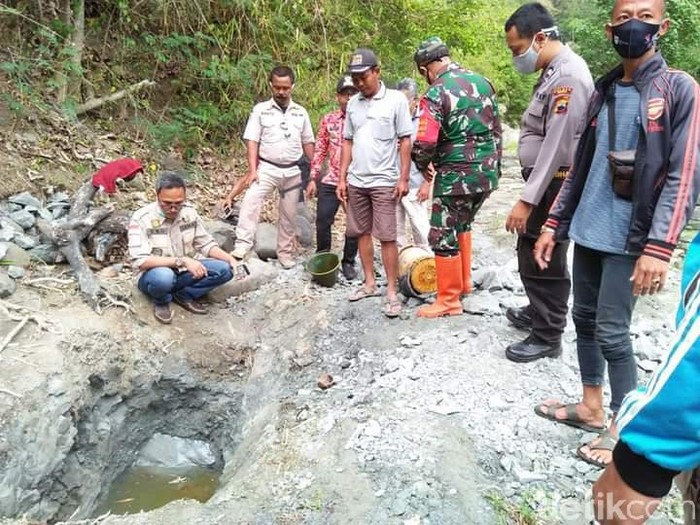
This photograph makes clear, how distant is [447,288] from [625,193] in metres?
1.80

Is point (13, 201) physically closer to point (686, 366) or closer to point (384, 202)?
point (384, 202)

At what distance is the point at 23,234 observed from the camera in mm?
4891

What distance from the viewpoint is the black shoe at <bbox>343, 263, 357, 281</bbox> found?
17.4 feet

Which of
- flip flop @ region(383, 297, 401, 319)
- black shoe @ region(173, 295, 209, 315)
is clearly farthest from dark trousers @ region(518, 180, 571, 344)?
black shoe @ region(173, 295, 209, 315)

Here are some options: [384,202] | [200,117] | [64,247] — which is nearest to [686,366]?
[384,202]

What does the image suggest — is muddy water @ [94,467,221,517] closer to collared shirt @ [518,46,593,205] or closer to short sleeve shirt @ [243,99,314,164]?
short sleeve shirt @ [243,99,314,164]

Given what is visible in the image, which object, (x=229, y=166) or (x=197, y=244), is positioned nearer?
(x=197, y=244)

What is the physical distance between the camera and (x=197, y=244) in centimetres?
464

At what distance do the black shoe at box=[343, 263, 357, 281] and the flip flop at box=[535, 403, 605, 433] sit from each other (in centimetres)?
249

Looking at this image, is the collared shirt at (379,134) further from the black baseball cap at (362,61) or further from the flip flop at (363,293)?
the flip flop at (363,293)

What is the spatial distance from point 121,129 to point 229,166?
4.36 feet

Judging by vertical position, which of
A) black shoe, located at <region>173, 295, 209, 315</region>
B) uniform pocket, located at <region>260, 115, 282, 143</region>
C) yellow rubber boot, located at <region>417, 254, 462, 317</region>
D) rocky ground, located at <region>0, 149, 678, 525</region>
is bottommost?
rocky ground, located at <region>0, 149, 678, 525</region>

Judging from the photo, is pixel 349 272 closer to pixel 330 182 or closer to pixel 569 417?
pixel 330 182

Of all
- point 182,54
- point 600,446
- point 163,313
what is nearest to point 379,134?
point 163,313
